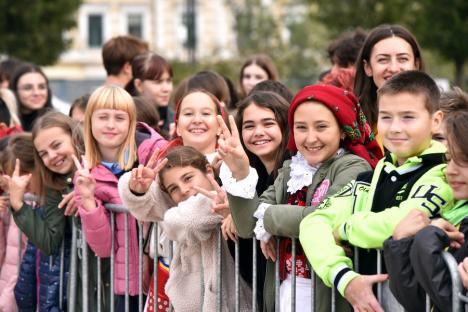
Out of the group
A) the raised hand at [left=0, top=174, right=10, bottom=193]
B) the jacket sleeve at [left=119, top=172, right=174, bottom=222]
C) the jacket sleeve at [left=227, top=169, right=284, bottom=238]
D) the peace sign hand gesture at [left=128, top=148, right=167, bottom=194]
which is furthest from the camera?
the raised hand at [left=0, top=174, right=10, bottom=193]

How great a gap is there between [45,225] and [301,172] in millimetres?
2369

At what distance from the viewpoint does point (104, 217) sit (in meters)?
6.53

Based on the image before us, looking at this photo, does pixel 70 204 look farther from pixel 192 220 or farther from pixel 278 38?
pixel 278 38

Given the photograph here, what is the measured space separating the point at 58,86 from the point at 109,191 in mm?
15423

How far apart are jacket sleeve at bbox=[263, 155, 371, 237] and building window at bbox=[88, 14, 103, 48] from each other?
61515 millimetres

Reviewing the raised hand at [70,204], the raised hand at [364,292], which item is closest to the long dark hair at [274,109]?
the raised hand at [70,204]

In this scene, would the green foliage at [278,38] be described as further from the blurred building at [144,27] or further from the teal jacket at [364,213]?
the teal jacket at [364,213]

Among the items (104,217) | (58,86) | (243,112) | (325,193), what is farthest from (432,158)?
(58,86)

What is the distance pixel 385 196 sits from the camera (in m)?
4.69

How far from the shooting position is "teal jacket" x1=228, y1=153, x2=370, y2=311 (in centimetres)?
502

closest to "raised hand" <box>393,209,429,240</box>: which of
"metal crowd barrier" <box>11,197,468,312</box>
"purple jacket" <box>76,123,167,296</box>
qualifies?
"metal crowd barrier" <box>11,197,468,312</box>

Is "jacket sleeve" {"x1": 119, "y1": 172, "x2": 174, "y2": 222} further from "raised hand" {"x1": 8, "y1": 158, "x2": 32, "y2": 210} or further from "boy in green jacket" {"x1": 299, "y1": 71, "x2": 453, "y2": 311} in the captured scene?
"boy in green jacket" {"x1": 299, "y1": 71, "x2": 453, "y2": 311}

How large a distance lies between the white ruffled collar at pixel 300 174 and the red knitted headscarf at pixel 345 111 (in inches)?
3.5

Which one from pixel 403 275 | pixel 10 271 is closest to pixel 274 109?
pixel 403 275
